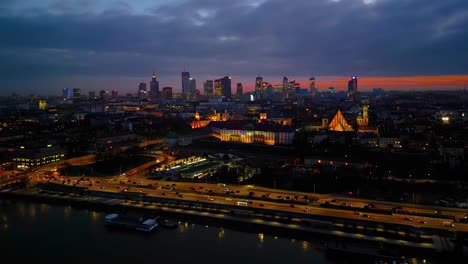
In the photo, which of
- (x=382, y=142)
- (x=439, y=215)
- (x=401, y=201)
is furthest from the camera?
(x=382, y=142)

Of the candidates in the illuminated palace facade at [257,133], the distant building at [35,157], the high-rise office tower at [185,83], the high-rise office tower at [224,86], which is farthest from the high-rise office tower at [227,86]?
the distant building at [35,157]

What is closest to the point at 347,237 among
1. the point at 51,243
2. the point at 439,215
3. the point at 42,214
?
the point at 439,215

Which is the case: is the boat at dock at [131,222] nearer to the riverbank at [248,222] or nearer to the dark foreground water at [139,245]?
the dark foreground water at [139,245]

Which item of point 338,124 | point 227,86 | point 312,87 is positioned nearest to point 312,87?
point 312,87

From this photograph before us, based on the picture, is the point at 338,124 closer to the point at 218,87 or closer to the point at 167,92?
the point at 218,87

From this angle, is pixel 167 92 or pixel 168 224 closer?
pixel 168 224

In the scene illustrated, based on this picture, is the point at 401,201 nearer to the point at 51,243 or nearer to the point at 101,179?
the point at 51,243
